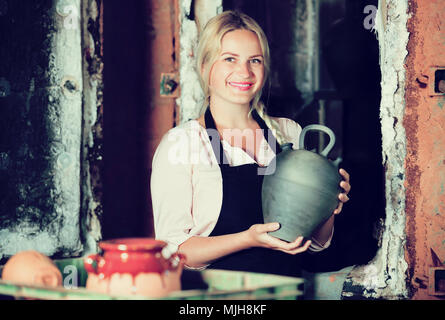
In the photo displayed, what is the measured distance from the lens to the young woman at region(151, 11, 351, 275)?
2160 mm

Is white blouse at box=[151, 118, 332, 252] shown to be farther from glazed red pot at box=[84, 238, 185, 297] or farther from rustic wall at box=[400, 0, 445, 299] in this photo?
glazed red pot at box=[84, 238, 185, 297]

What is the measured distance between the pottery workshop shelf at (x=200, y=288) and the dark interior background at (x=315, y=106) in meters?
0.80

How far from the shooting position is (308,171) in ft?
5.97

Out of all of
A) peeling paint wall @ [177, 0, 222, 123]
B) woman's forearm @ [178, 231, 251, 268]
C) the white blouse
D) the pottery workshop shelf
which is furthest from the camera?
peeling paint wall @ [177, 0, 222, 123]

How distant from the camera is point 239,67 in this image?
2236 millimetres

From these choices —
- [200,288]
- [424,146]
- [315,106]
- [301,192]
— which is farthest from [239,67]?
[315,106]

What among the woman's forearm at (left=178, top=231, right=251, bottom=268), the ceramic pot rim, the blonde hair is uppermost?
the blonde hair

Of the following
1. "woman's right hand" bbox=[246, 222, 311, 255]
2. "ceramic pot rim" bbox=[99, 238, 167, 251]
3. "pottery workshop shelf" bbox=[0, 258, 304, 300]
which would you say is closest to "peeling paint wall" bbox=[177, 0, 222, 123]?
"woman's right hand" bbox=[246, 222, 311, 255]

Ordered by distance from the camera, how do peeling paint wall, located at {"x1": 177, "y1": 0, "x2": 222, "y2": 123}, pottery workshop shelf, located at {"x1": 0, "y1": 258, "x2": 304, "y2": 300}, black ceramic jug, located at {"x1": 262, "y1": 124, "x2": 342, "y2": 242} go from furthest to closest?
peeling paint wall, located at {"x1": 177, "y1": 0, "x2": 222, "y2": 123}, black ceramic jug, located at {"x1": 262, "y1": 124, "x2": 342, "y2": 242}, pottery workshop shelf, located at {"x1": 0, "y1": 258, "x2": 304, "y2": 300}

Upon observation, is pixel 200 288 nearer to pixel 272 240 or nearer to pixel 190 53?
pixel 272 240

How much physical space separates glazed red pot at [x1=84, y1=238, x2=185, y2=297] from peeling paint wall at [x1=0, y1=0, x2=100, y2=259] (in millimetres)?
929

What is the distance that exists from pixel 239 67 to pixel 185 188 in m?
0.50
